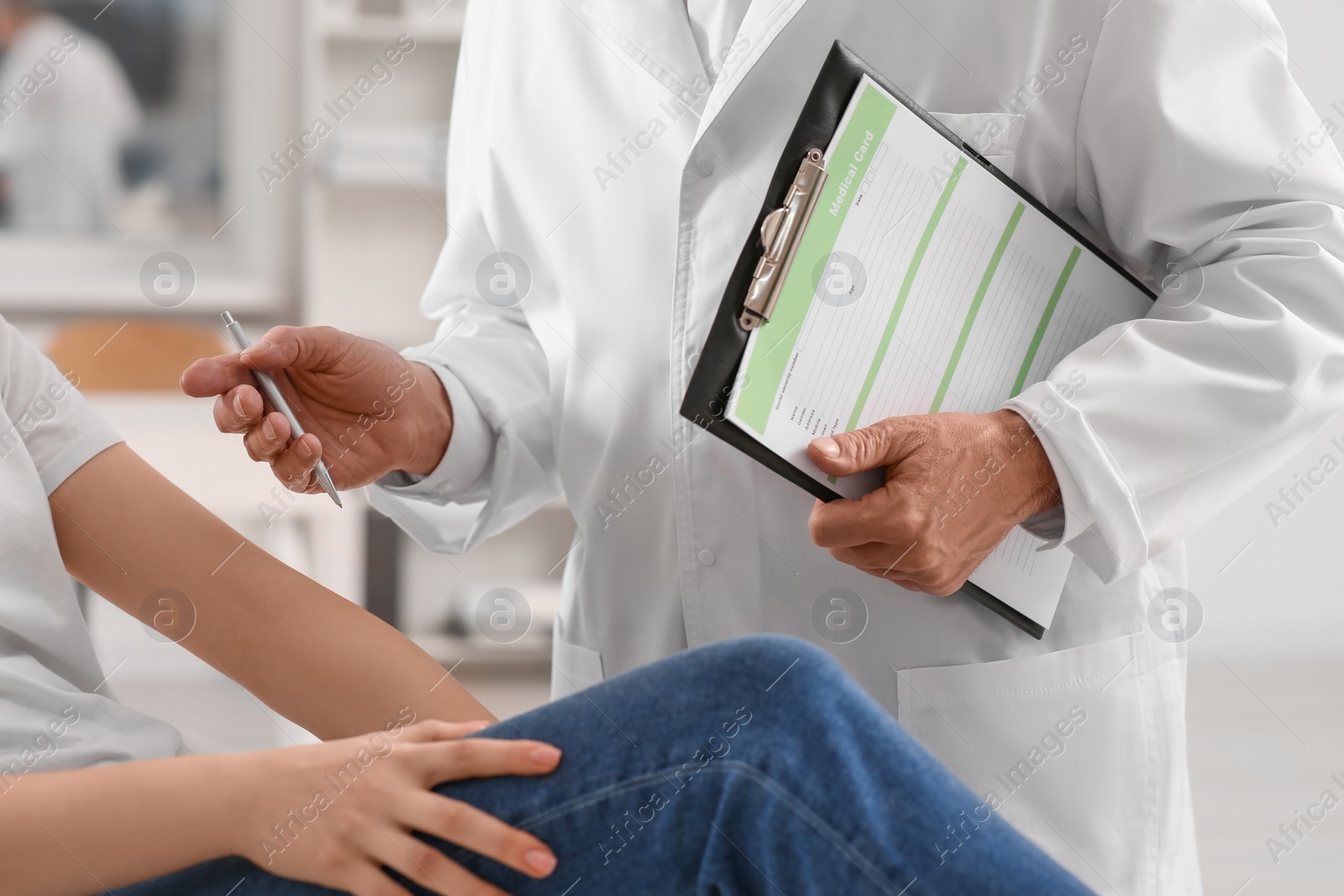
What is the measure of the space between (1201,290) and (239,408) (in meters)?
0.71

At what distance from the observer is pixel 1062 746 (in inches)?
34.5

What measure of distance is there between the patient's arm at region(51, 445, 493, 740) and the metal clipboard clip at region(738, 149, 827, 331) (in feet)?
1.30

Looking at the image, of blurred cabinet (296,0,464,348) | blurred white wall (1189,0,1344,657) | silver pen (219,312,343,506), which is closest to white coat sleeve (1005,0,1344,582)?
silver pen (219,312,343,506)

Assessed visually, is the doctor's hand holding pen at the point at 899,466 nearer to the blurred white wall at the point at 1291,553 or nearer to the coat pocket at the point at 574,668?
the coat pocket at the point at 574,668

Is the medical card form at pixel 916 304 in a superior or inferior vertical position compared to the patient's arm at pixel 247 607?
superior

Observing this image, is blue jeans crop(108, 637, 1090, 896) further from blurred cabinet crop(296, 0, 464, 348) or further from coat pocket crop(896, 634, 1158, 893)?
blurred cabinet crop(296, 0, 464, 348)

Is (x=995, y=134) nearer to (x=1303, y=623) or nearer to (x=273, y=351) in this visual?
(x=273, y=351)

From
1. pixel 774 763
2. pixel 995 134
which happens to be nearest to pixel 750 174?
pixel 995 134

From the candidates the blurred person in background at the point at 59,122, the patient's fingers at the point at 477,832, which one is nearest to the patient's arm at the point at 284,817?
the patient's fingers at the point at 477,832

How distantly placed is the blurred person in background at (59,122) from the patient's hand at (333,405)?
226cm

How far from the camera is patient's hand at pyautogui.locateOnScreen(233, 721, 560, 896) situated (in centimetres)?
64

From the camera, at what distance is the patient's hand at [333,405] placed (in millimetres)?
857

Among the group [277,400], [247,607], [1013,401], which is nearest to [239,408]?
[277,400]

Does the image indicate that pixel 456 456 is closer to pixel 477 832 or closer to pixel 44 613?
pixel 44 613
